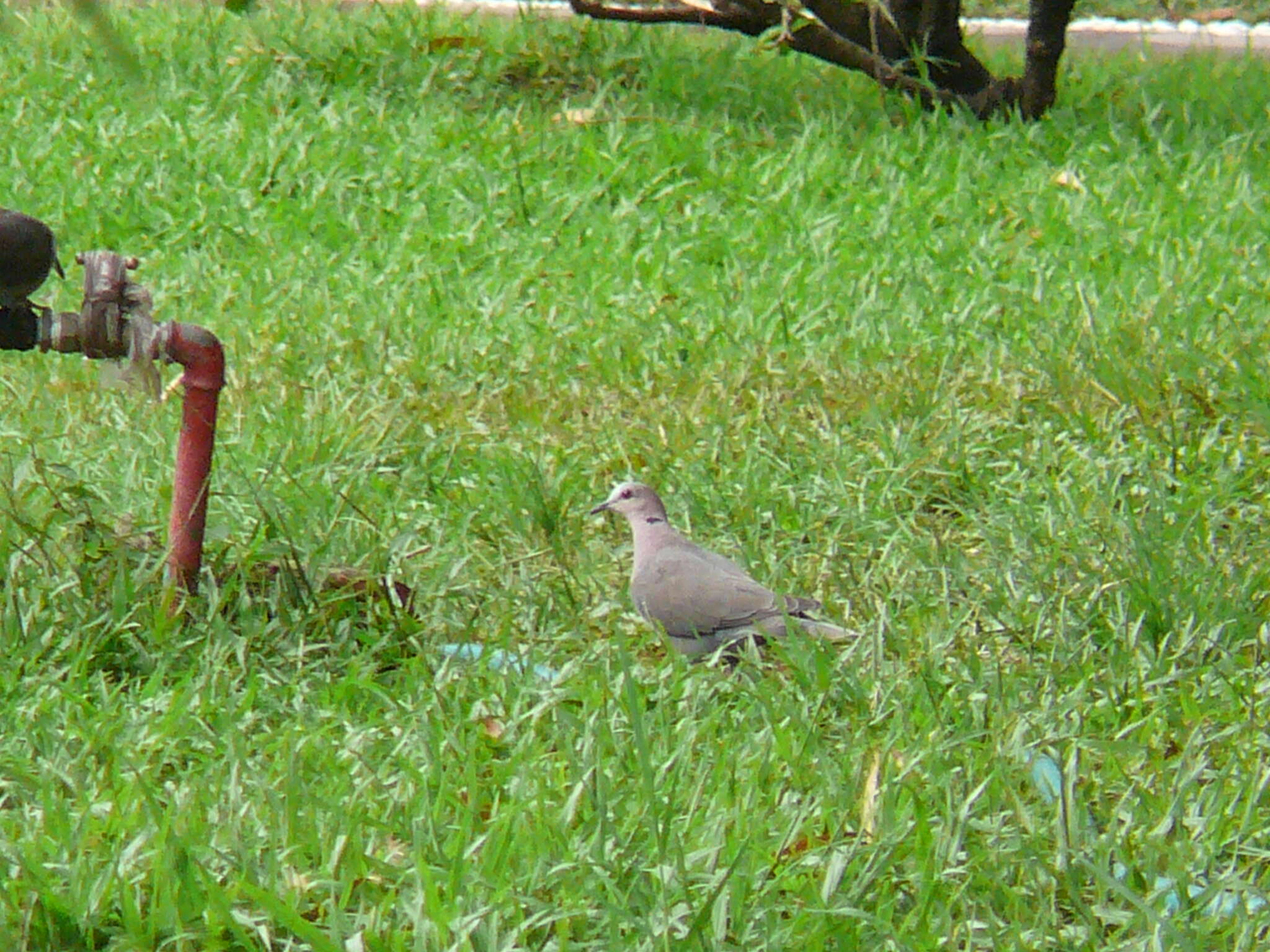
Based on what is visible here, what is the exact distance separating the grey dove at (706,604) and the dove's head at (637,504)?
12 centimetres

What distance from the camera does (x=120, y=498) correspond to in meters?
3.98

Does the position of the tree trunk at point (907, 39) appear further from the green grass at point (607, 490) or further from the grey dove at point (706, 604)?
the grey dove at point (706, 604)

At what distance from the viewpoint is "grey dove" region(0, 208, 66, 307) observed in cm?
295

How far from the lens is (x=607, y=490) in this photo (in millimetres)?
4312

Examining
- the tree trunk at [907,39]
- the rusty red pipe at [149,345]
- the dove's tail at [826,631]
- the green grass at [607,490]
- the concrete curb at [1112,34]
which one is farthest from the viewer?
the concrete curb at [1112,34]

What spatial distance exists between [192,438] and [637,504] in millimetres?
886

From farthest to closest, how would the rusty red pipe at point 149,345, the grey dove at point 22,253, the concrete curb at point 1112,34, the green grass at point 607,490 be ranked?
the concrete curb at point 1112,34 → the rusty red pipe at point 149,345 → the grey dove at point 22,253 → the green grass at point 607,490

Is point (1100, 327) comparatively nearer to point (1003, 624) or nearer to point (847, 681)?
point (1003, 624)

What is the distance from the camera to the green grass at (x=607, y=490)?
8.47 feet

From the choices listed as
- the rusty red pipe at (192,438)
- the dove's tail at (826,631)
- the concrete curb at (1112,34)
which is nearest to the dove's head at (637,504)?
the dove's tail at (826,631)

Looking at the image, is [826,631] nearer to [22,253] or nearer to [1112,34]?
[22,253]

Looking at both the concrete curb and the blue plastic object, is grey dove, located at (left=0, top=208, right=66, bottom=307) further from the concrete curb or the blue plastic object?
the concrete curb

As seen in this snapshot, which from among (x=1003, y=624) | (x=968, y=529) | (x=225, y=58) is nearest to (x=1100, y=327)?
(x=968, y=529)

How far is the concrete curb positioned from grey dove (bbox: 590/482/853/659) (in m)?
5.30
